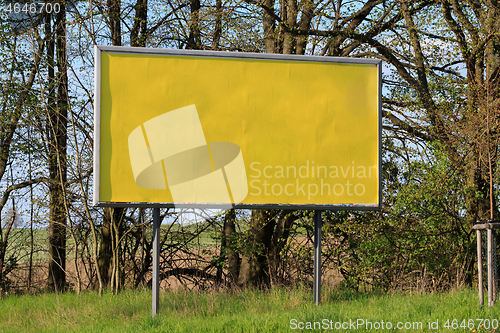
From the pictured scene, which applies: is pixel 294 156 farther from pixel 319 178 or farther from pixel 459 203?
pixel 459 203

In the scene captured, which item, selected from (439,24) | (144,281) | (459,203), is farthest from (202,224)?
(439,24)

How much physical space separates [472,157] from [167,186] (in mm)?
6684

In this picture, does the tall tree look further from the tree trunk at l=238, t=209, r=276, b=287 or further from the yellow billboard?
the tree trunk at l=238, t=209, r=276, b=287

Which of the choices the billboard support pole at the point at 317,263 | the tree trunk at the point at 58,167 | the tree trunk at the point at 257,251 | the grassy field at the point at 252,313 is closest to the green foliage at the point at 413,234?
the tree trunk at the point at 257,251

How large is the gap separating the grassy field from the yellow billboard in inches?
61.8

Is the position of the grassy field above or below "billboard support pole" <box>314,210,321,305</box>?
below

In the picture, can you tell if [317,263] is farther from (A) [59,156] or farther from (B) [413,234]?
(A) [59,156]

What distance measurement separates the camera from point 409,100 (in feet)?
35.9

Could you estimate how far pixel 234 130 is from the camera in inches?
272

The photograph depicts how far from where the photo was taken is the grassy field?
18.1ft

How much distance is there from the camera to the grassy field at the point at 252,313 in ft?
18.1

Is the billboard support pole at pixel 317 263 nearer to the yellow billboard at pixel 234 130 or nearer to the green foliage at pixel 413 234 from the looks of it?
the yellow billboard at pixel 234 130

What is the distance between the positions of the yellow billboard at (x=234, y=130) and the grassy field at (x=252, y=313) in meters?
1.57

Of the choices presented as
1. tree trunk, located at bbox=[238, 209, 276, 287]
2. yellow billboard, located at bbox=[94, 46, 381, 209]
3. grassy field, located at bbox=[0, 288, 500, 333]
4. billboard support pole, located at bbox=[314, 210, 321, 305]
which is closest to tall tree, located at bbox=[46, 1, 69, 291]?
grassy field, located at bbox=[0, 288, 500, 333]
